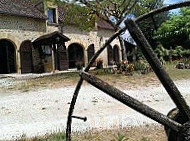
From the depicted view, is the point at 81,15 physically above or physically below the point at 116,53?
above

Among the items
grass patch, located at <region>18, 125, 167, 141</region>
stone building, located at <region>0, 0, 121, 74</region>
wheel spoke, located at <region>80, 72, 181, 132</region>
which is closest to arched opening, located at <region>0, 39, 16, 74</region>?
stone building, located at <region>0, 0, 121, 74</region>

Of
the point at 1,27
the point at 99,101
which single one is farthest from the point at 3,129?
the point at 1,27

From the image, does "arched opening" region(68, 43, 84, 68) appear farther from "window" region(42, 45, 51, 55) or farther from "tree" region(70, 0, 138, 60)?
"tree" region(70, 0, 138, 60)

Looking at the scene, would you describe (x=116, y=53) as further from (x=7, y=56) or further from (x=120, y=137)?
(x=120, y=137)

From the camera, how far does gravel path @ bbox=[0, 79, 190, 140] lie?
23.9 ft

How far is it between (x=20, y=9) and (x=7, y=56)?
3.96m

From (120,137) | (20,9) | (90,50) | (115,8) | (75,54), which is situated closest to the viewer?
(120,137)

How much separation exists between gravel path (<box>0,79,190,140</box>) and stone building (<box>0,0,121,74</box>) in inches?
496

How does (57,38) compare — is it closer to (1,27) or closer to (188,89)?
(1,27)

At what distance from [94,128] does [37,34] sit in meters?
22.3

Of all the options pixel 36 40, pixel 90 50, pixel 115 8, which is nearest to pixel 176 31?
pixel 90 50

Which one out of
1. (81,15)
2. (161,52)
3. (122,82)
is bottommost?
(122,82)

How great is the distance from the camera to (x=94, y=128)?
22.2ft

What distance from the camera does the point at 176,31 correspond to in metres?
29.4
